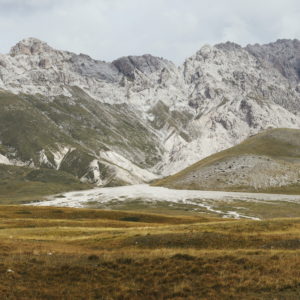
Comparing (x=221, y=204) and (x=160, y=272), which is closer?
(x=160, y=272)

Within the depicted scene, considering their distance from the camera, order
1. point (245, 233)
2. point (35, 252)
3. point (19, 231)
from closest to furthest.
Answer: point (35, 252) < point (245, 233) < point (19, 231)

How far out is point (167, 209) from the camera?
163m

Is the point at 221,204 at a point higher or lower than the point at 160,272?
lower

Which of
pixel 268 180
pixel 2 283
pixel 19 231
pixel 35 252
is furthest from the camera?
pixel 268 180

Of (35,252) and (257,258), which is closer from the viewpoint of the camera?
(257,258)

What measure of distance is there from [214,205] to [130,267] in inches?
5653

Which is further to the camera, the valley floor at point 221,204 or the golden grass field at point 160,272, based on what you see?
the valley floor at point 221,204

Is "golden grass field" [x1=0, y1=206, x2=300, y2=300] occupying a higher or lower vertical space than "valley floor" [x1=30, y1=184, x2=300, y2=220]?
higher

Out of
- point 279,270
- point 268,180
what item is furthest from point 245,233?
point 268,180

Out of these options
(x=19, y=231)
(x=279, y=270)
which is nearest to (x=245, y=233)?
(x=279, y=270)

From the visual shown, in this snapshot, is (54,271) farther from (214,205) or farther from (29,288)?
(214,205)

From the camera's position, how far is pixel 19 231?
55.3 meters

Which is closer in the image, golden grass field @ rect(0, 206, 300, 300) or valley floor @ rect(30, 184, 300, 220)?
golden grass field @ rect(0, 206, 300, 300)

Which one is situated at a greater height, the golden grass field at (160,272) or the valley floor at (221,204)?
the golden grass field at (160,272)
